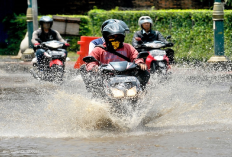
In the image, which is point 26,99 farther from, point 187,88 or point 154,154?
point 154,154

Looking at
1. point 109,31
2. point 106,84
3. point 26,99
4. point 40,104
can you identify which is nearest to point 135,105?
point 106,84

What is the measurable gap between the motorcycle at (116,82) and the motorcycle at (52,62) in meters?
5.93

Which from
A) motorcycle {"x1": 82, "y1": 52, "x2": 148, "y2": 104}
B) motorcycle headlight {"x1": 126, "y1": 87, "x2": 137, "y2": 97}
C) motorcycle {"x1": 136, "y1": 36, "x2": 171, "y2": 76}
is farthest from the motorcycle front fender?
motorcycle headlight {"x1": 126, "y1": 87, "x2": 137, "y2": 97}

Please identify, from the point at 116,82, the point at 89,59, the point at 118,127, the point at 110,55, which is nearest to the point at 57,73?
the point at 110,55

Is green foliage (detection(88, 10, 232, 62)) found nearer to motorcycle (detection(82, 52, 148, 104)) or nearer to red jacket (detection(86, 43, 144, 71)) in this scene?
red jacket (detection(86, 43, 144, 71))

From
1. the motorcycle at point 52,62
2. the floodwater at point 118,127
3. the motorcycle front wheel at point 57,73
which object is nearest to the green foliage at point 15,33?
the motorcycle at point 52,62

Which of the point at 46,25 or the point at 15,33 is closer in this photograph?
the point at 46,25

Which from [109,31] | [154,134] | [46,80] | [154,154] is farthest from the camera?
[46,80]

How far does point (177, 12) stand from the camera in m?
19.0

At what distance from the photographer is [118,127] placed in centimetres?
793

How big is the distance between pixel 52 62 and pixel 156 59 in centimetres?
256

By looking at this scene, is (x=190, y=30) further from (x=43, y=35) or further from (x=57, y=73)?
(x=57, y=73)

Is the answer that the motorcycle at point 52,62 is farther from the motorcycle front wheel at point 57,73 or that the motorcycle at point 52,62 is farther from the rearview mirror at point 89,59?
the rearview mirror at point 89,59

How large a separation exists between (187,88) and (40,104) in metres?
3.22
